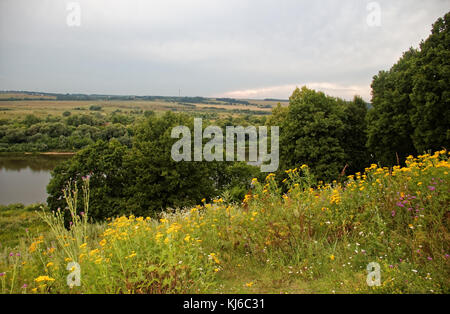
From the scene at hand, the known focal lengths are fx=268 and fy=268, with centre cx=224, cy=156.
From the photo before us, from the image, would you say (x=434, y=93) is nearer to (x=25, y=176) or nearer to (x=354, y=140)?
(x=354, y=140)

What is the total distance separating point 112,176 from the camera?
24.6 m

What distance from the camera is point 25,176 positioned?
56.3 m

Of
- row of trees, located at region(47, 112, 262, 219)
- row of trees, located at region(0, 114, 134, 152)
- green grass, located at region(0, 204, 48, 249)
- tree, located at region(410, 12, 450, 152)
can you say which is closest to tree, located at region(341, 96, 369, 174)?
tree, located at region(410, 12, 450, 152)

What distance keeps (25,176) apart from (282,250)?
2657 inches

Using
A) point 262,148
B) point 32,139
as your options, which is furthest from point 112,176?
point 32,139

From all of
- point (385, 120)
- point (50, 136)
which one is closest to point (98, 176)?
point (385, 120)

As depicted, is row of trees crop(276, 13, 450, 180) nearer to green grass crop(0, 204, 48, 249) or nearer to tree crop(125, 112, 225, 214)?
tree crop(125, 112, 225, 214)

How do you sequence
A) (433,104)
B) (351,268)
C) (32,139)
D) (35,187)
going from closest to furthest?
(351,268)
(433,104)
(35,187)
(32,139)

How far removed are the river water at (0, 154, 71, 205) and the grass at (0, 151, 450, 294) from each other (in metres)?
51.3

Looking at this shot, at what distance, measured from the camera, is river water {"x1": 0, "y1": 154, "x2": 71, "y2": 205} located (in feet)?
155

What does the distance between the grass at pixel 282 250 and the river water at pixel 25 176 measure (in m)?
51.3

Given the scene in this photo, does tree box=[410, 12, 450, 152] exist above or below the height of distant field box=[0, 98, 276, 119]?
below

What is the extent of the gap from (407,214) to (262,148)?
27242mm
